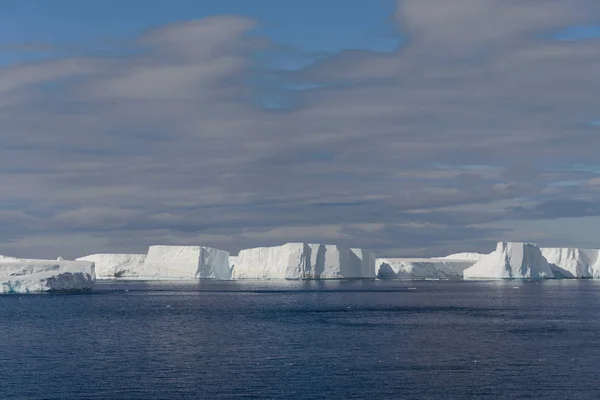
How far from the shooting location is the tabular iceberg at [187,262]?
119312 mm

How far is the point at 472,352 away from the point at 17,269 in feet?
180

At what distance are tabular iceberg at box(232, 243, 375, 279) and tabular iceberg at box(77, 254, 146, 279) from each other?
16.7 metres

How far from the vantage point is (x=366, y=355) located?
34.1 metres

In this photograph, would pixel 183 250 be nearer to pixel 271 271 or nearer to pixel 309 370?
pixel 271 271

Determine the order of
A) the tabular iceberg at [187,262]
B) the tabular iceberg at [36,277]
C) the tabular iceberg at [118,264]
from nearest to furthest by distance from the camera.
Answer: the tabular iceberg at [36,277] < the tabular iceberg at [187,262] < the tabular iceberg at [118,264]

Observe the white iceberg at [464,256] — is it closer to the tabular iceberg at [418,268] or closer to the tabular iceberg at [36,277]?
the tabular iceberg at [418,268]

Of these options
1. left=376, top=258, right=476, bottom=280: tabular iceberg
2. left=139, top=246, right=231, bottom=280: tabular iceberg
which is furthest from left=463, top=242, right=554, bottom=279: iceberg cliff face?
left=139, top=246, right=231, bottom=280: tabular iceberg

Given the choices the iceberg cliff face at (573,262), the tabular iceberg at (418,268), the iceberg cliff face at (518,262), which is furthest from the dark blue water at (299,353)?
the tabular iceberg at (418,268)

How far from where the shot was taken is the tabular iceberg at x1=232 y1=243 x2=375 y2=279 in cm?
11831

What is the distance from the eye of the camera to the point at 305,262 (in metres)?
119

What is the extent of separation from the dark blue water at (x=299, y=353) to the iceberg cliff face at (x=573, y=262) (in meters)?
71.7

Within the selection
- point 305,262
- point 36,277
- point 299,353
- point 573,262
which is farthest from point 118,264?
point 299,353

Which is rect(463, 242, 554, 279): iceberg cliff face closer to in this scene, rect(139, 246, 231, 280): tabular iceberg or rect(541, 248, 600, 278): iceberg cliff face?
rect(541, 248, 600, 278): iceberg cliff face

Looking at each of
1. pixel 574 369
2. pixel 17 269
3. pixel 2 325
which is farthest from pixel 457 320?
pixel 17 269
